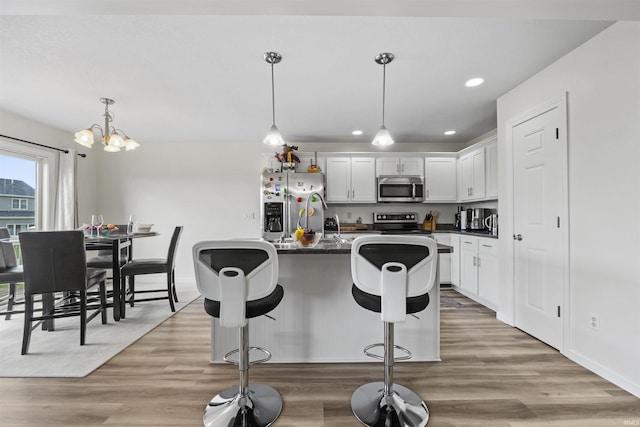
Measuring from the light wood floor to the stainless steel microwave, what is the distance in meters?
2.59

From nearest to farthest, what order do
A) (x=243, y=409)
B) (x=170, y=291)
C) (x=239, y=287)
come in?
(x=239, y=287), (x=243, y=409), (x=170, y=291)

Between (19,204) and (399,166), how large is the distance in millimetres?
5509

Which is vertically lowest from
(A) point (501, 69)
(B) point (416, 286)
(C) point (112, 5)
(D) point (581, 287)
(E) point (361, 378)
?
(E) point (361, 378)

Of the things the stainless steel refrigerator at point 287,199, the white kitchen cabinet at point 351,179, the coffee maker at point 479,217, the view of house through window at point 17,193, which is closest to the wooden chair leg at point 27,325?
the view of house through window at point 17,193

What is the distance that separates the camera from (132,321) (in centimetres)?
293

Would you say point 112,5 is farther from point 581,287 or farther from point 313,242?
point 581,287

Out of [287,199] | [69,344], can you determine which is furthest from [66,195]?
[287,199]

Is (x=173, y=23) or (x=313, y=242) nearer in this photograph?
(x=173, y=23)

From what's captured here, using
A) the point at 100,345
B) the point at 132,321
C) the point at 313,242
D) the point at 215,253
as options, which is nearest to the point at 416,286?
the point at 313,242

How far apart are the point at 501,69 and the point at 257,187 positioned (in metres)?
3.73

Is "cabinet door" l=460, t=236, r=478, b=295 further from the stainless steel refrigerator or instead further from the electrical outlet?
the stainless steel refrigerator

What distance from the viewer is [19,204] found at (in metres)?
3.70

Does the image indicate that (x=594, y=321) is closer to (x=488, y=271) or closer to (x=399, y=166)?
(x=488, y=271)

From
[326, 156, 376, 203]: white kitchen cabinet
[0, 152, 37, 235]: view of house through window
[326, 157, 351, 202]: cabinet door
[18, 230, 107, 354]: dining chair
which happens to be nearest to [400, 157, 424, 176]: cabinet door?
[326, 156, 376, 203]: white kitchen cabinet
